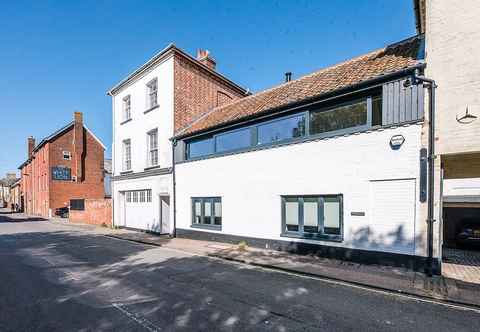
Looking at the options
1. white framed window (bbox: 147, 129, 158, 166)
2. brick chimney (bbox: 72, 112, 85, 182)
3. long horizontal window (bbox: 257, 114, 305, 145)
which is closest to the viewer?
long horizontal window (bbox: 257, 114, 305, 145)

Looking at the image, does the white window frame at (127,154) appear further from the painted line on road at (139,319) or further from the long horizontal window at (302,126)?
the painted line on road at (139,319)

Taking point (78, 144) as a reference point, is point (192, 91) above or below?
above

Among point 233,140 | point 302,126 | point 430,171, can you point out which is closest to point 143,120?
point 233,140

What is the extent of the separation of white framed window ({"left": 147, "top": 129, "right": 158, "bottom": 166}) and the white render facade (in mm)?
62

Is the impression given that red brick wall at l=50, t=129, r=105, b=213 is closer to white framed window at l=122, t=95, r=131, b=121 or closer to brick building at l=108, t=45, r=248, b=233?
brick building at l=108, t=45, r=248, b=233

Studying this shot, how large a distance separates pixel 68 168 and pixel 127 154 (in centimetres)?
2060

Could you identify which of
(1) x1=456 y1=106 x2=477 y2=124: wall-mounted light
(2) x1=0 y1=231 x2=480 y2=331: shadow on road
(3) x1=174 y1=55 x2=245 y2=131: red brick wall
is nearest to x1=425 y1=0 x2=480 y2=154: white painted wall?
(1) x1=456 y1=106 x2=477 y2=124: wall-mounted light

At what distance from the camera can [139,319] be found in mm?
4633

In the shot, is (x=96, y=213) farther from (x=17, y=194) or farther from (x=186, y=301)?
(x=17, y=194)

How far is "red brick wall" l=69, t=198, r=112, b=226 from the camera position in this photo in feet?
69.3

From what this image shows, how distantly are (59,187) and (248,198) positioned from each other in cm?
3185

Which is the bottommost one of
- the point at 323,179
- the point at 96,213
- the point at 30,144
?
the point at 96,213

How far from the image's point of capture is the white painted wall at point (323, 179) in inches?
300

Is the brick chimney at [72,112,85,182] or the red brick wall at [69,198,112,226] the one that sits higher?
the brick chimney at [72,112,85,182]
